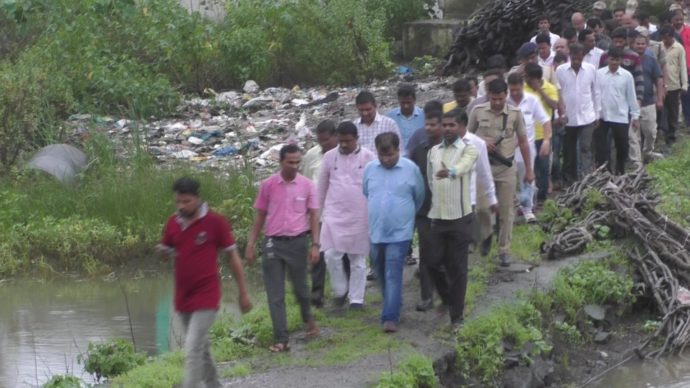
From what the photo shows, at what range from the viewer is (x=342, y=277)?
9234mm

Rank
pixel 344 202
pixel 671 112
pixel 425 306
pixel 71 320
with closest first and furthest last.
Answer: pixel 344 202 < pixel 425 306 < pixel 71 320 < pixel 671 112

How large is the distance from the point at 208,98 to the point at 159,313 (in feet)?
31.4

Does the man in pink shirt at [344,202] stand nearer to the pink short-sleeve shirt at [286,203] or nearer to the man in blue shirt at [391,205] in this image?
the man in blue shirt at [391,205]

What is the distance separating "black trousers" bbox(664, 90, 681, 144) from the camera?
49.9 feet

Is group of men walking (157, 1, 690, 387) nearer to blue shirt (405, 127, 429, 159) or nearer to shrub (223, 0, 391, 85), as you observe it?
blue shirt (405, 127, 429, 159)

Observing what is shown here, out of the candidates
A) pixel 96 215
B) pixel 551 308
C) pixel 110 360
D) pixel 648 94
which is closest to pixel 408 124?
pixel 551 308

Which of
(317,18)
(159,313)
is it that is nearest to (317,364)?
(159,313)

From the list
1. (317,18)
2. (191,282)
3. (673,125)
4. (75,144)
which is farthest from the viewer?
(317,18)

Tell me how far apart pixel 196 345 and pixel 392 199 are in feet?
6.75

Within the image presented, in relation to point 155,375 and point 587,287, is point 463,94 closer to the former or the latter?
point 587,287

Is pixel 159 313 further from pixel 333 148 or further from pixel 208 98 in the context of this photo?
pixel 208 98

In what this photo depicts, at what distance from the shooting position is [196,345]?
23.5 ft

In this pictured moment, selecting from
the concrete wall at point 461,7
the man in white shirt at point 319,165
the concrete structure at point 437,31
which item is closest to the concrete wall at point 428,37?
the concrete structure at point 437,31

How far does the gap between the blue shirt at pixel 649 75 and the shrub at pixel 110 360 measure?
7.35 m
